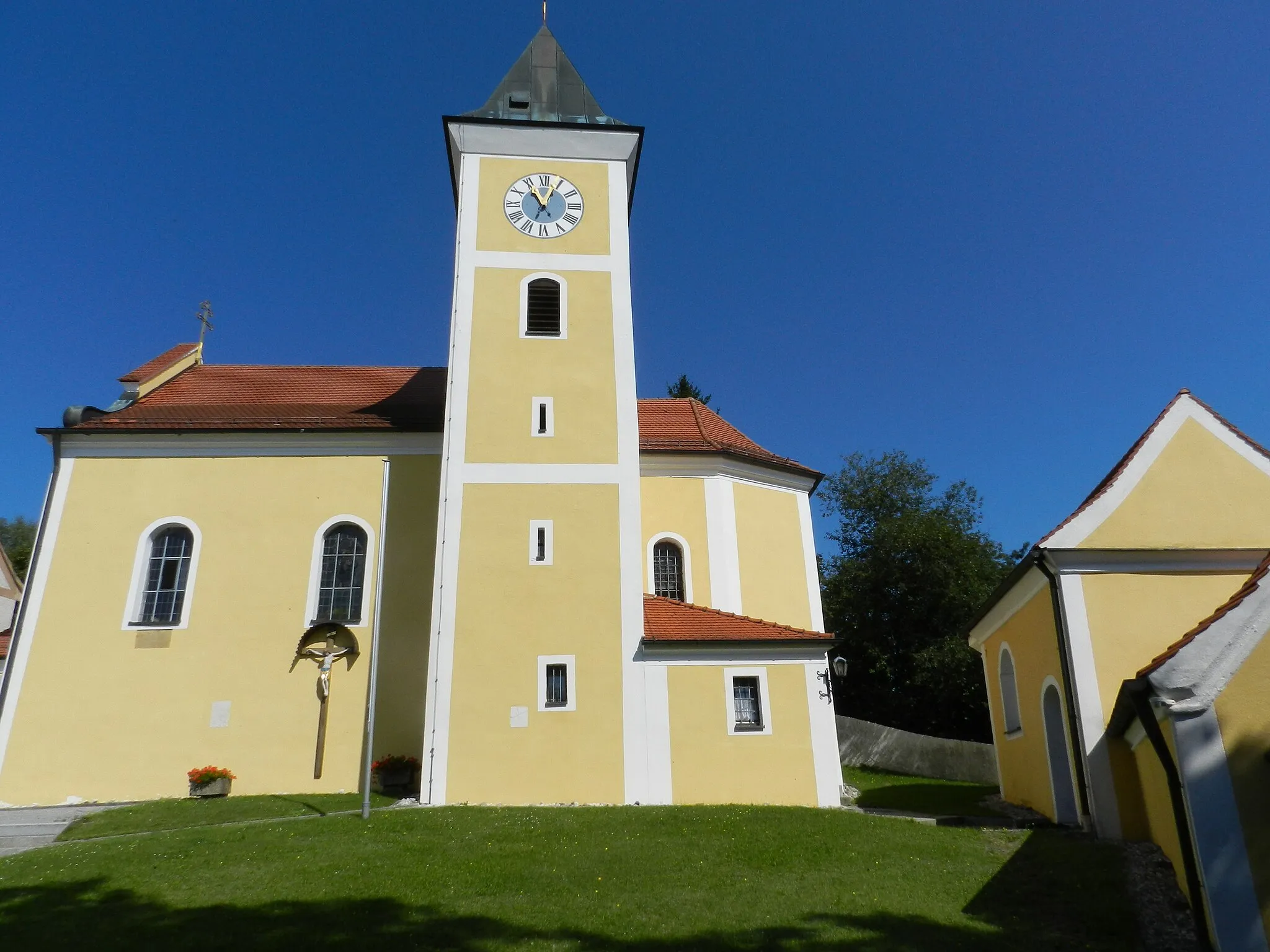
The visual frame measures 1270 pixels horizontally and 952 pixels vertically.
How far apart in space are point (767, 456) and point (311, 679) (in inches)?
477

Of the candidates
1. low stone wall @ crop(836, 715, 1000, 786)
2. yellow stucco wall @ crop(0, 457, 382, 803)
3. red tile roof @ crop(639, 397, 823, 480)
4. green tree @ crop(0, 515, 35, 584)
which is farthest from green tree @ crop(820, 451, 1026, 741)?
green tree @ crop(0, 515, 35, 584)

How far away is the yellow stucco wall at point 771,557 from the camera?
70.8 ft

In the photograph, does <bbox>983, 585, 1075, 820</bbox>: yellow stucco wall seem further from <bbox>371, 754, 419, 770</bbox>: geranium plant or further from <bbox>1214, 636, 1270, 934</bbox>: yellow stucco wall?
<bbox>371, 754, 419, 770</bbox>: geranium plant

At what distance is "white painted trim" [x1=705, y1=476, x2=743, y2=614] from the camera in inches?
830

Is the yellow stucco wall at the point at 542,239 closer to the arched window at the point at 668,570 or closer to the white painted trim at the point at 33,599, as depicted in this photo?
the arched window at the point at 668,570

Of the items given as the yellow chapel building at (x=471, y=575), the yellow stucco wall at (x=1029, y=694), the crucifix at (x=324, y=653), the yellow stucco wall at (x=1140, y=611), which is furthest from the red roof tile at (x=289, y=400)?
the yellow stucco wall at (x=1140, y=611)

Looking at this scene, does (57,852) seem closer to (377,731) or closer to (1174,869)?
(377,731)

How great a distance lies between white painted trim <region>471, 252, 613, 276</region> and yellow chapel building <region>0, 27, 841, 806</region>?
7 cm

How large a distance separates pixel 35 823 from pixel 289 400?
35.2 ft

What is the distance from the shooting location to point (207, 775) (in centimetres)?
1780

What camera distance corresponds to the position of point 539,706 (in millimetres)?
16625

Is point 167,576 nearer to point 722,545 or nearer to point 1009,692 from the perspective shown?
point 722,545

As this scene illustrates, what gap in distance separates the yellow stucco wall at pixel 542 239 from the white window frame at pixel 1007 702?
1236cm

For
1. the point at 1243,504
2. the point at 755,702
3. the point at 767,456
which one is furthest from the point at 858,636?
the point at 1243,504
